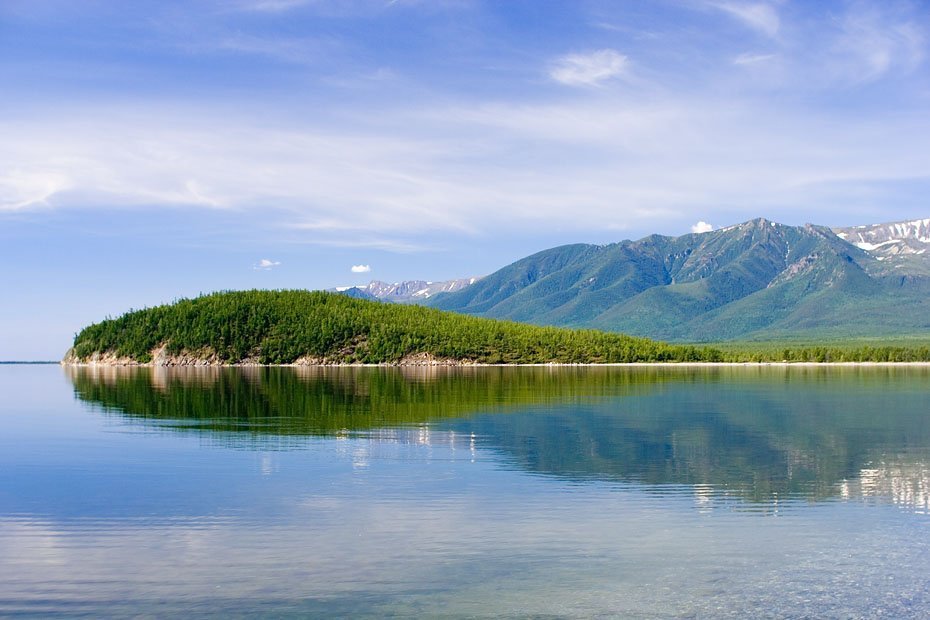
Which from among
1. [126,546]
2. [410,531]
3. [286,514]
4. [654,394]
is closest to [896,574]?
[410,531]

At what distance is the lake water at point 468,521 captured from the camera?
21312 mm

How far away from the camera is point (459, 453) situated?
4419cm

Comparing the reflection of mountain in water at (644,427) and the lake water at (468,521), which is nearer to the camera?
the lake water at (468,521)

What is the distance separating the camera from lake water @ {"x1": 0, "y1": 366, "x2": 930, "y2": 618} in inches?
839

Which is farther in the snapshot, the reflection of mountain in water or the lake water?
the reflection of mountain in water

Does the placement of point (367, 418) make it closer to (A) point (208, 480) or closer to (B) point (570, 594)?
(A) point (208, 480)

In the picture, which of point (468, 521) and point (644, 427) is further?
point (644, 427)

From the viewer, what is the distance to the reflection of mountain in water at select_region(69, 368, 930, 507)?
3806 centimetres

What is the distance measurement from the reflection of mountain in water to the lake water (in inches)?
12.5

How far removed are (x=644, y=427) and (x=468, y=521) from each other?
31.3 m

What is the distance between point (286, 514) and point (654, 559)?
12771mm

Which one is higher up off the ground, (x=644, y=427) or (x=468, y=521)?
(x=644, y=427)

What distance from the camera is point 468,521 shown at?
94.3 ft

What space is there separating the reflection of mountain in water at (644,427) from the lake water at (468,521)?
1.04ft
